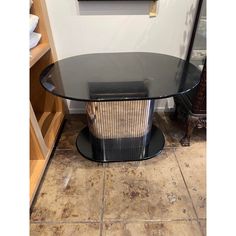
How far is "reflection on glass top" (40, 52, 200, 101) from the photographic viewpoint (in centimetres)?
103

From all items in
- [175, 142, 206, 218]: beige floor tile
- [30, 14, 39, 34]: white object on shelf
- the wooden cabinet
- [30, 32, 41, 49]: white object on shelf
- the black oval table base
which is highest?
[30, 14, 39, 34]: white object on shelf

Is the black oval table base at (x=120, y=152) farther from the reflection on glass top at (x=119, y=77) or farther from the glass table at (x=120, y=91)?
the reflection on glass top at (x=119, y=77)

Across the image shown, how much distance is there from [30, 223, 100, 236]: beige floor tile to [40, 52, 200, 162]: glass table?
1.38 ft

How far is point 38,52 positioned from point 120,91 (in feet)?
1.92

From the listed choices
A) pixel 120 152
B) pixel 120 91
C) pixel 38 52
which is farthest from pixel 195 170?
pixel 38 52

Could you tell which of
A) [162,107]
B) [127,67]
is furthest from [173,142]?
[127,67]

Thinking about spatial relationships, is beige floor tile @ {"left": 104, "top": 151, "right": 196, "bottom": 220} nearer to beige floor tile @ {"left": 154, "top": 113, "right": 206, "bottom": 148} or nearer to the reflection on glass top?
beige floor tile @ {"left": 154, "top": 113, "right": 206, "bottom": 148}

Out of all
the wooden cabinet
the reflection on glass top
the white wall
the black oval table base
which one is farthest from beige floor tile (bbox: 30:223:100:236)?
the white wall

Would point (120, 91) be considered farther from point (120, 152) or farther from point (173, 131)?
point (173, 131)
